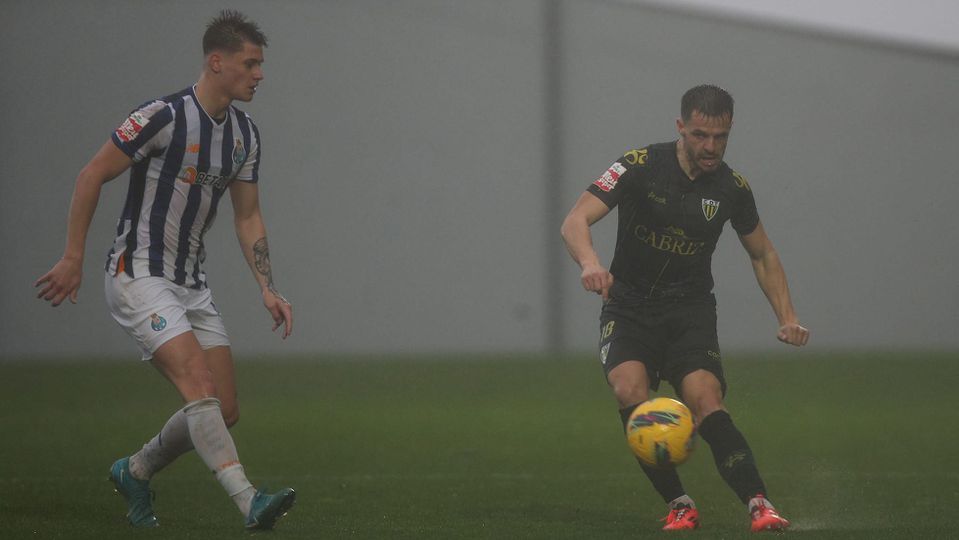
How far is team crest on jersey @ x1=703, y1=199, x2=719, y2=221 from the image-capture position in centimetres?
593

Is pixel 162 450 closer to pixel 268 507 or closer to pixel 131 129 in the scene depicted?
pixel 268 507

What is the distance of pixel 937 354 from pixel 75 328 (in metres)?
9.27

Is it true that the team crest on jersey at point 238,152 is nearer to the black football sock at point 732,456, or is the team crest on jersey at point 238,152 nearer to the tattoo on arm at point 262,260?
the tattoo on arm at point 262,260

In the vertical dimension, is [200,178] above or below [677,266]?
Result: above

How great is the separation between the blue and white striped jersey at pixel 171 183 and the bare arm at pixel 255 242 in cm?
23

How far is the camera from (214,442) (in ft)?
17.7

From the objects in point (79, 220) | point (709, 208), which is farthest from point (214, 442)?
point (709, 208)

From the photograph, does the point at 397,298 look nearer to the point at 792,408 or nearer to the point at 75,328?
the point at 75,328

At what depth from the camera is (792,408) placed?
12.1 meters

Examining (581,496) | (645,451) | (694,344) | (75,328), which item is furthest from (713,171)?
(75,328)

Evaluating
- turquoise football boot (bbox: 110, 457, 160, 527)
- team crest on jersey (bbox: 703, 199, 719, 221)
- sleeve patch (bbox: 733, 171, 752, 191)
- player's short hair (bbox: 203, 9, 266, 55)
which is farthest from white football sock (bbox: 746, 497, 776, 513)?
player's short hair (bbox: 203, 9, 266, 55)

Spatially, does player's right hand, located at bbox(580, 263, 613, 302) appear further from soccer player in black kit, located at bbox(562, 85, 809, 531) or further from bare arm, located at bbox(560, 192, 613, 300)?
soccer player in black kit, located at bbox(562, 85, 809, 531)

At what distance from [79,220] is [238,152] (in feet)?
2.42

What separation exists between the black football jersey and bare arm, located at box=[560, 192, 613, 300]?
75 millimetres
